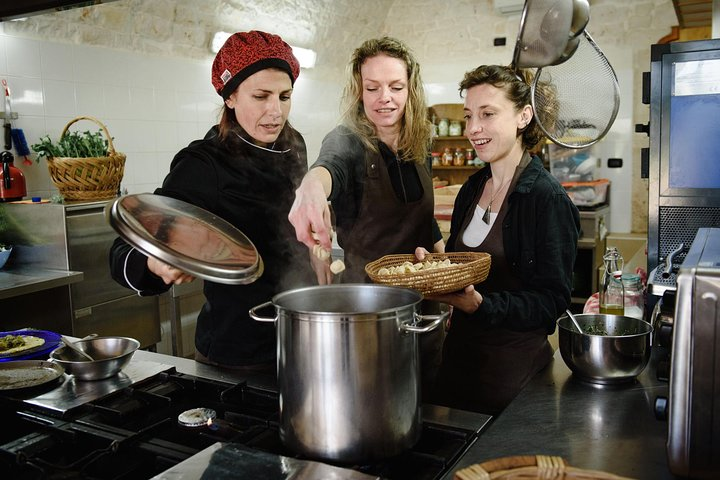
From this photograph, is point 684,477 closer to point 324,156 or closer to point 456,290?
point 456,290

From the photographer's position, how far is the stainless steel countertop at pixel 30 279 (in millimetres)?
3418

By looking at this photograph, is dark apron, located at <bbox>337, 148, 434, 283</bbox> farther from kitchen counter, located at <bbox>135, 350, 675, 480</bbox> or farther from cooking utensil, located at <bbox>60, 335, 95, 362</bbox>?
cooking utensil, located at <bbox>60, 335, 95, 362</bbox>

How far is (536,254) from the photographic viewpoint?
78.6 inches

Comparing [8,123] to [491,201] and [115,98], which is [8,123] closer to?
[115,98]

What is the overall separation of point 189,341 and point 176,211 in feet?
13.2

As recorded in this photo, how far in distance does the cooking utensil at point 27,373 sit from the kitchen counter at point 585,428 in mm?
1085

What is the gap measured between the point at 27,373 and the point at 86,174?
253 centimetres

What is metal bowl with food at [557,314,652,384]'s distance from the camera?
1587 millimetres

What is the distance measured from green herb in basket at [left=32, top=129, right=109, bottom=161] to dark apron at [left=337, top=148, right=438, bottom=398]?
7.73ft

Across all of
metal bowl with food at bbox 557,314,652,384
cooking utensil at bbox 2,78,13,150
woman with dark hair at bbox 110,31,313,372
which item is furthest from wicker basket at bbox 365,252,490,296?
cooking utensil at bbox 2,78,13,150

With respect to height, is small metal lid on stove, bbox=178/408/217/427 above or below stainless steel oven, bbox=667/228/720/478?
below

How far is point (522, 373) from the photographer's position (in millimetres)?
2043

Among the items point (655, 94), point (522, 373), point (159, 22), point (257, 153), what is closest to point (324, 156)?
point (257, 153)

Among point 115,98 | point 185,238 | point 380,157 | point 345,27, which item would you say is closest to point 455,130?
point 345,27
